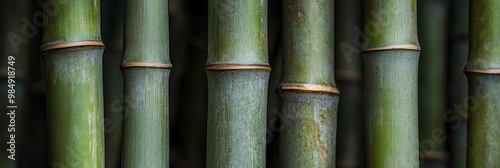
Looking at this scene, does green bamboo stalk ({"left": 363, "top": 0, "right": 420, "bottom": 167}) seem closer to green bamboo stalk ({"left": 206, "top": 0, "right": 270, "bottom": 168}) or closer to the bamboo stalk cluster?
the bamboo stalk cluster

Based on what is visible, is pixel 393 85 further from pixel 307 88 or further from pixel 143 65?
pixel 143 65

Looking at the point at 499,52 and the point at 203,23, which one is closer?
the point at 499,52

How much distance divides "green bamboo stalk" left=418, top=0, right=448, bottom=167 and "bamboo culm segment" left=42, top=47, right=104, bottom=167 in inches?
14.9

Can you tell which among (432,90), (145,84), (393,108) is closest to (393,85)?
(393,108)

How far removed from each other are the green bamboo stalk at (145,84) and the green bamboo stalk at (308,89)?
0.13 meters

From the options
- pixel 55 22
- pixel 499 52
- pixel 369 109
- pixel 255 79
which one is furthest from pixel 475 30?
pixel 55 22

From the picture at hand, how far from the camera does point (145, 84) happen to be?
0.74 meters

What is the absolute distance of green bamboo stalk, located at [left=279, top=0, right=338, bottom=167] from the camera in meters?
0.78

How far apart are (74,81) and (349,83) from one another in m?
0.33

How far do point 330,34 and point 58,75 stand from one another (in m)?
0.28

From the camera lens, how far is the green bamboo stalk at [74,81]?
71cm

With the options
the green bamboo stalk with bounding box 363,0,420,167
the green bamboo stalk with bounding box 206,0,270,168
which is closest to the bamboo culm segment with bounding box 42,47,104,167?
the green bamboo stalk with bounding box 206,0,270,168

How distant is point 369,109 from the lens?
2.56 feet

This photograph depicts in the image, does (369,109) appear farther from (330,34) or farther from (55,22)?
(55,22)
